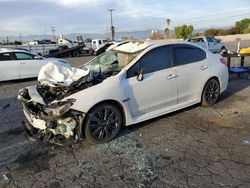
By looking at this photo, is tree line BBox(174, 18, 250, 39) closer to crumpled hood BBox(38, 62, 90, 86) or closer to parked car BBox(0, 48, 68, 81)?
parked car BBox(0, 48, 68, 81)

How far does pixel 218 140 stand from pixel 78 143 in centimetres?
235

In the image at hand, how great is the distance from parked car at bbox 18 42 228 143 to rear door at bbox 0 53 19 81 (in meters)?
7.02

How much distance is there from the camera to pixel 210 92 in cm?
646

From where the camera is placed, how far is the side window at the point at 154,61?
5.09 m

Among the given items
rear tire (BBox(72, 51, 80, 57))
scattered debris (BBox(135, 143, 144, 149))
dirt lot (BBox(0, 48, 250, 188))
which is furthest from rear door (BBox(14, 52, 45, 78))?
rear tire (BBox(72, 51, 80, 57))

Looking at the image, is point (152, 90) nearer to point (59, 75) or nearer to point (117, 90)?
point (117, 90)

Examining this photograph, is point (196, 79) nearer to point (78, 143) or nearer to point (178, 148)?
point (178, 148)

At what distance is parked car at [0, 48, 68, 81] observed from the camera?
1187cm

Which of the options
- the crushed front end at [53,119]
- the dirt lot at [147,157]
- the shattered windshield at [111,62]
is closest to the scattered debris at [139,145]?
the dirt lot at [147,157]

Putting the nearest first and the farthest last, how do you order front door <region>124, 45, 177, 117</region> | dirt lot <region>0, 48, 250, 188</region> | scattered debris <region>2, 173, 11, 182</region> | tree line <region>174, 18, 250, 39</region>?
dirt lot <region>0, 48, 250, 188</region> < scattered debris <region>2, 173, 11, 182</region> < front door <region>124, 45, 177, 117</region> < tree line <region>174, 18, 250, 39</region>

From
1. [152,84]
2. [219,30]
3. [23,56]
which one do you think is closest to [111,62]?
[152,84]

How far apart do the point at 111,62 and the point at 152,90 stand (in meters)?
1.16

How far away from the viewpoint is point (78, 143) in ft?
15.5

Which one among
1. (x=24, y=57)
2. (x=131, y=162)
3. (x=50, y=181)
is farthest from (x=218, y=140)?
(x=24, y=57)
